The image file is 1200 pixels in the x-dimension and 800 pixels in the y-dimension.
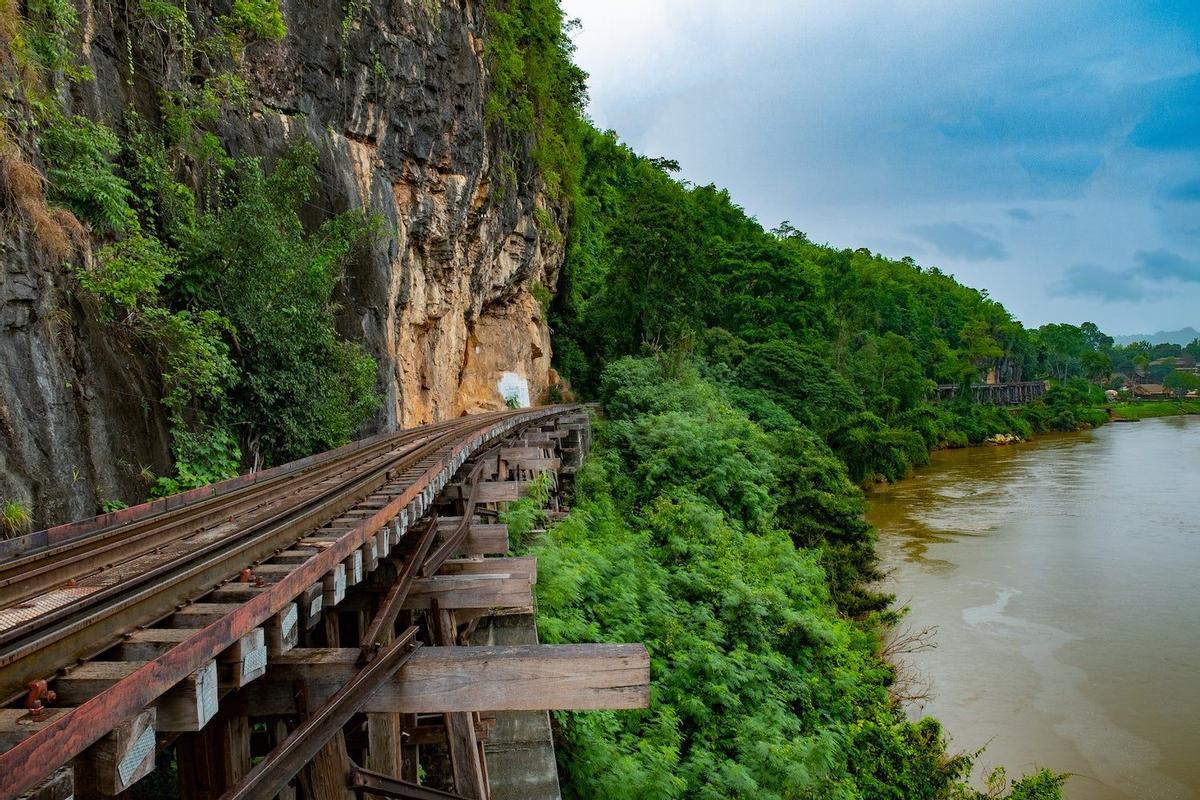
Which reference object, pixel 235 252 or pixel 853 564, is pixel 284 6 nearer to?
pixel 235 252

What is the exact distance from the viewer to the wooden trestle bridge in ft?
7.18

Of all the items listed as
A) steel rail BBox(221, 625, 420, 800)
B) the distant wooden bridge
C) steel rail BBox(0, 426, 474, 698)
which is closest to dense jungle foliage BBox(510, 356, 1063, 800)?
steel rail BBox(0, 426, 474, 698)

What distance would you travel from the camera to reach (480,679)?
347 cm

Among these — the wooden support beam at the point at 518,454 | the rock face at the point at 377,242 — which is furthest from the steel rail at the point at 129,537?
the wooden support beam at the point at 518,454

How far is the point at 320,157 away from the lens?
15.0 meters

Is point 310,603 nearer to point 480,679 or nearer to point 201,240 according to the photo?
point 480,679

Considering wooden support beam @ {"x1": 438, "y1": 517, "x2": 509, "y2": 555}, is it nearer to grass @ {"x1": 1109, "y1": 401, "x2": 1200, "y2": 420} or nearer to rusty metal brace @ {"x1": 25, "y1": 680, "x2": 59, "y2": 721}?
rusty metal brace @ {"x1": 25, "y1": 680, "x2": 59, "y2": 721}

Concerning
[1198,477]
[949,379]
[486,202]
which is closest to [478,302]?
[486,202]

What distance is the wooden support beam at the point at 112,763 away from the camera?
2061mm

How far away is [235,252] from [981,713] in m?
14.3

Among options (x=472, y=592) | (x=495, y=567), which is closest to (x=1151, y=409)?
(x=495, y=567)

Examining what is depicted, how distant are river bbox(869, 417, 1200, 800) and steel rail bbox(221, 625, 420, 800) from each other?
1042cm

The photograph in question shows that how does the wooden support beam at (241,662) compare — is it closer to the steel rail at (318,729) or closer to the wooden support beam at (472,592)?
the steel rail at (318,729)

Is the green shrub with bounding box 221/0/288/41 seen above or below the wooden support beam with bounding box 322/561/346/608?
above
